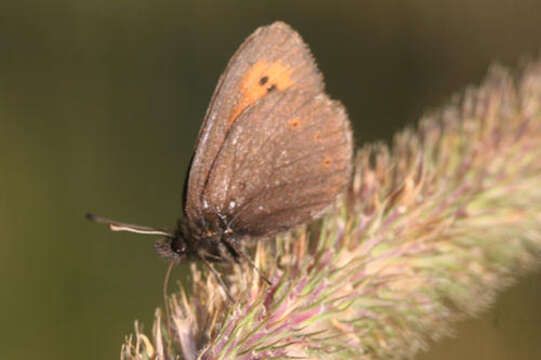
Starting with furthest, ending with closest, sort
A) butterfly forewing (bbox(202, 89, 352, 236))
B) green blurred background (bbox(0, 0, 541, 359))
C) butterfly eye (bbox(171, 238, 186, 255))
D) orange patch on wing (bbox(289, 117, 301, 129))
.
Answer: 1. green blurred background (bbox(0, 0, 541, 359))
2. orange patch on wing (bbox(289, 117, 301, 129))
3. butterfly forewing (bbox(202, 89, 352, 236))
4. butterfly eye (bbox(171, 238, 186, 255))

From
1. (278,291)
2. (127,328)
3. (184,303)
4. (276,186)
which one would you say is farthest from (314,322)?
(127,328)

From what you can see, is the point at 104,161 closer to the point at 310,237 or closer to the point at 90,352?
the point at 90,352

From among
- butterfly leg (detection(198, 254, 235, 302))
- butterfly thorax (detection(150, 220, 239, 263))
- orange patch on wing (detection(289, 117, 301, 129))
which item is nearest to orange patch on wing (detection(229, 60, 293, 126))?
orange patch on wing (detection(289, 117, 301, 129))

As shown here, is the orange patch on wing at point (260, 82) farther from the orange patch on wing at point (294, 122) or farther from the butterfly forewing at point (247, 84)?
the orange patch on wing at point (294, 122)

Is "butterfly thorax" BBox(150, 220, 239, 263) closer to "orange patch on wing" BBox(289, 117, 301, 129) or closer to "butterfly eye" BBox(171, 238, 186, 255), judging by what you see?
"butterfly eye" BBox(171, 238, 186, 255)

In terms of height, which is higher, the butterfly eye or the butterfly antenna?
the butterfly antenna

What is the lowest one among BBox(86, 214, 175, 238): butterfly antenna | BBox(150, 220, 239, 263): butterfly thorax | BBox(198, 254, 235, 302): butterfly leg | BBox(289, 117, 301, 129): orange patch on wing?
BBox(198, 254, 235, 302): butterfly leg

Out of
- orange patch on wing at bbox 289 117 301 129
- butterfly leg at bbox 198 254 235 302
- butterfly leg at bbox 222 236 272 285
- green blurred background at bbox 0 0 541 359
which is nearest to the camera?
butterfly leg at bbox 198 254 235 302
